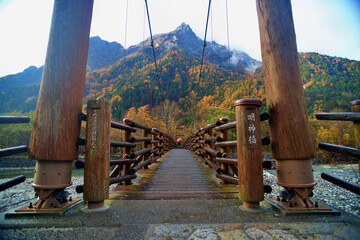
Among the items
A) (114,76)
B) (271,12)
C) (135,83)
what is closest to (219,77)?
(135,83)

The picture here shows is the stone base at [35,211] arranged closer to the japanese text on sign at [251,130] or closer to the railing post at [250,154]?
the railing post at [250,154]

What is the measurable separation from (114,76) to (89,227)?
4689cm

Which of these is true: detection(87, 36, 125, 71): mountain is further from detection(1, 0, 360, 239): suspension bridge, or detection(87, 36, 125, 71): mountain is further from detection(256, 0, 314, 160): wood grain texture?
detection(256, 0, 314, 160): wood grain texture

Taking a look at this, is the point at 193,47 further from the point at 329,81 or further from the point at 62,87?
the point at 62,87

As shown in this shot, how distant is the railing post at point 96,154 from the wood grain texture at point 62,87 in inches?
7.2

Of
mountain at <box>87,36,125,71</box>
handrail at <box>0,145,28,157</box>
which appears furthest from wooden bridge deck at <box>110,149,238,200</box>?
mountain at <box>87,36,125,71</box>

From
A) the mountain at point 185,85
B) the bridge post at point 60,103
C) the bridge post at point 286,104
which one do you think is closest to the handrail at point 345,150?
the bridge post at point 286,104

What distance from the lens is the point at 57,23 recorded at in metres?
1.77

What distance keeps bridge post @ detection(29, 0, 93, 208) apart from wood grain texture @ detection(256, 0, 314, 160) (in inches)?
72.1

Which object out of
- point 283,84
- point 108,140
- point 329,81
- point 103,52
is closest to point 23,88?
point 103,52

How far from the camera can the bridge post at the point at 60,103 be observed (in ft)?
5.32

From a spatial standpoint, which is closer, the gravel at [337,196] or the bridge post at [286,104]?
the bridge post at [286,104]

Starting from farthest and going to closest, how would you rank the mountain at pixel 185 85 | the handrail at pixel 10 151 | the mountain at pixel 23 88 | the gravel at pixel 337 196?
the mountain at pixel 23 88, the mountain at pixel 185 85, the gravel at pixel 337 196, the handrail at pixel 10 151

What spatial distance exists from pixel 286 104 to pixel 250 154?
1.88ft
